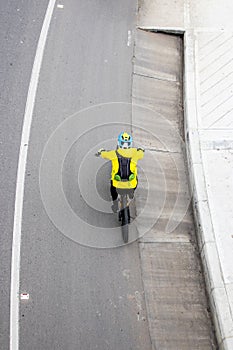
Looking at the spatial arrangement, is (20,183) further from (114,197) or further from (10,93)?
(10,93)

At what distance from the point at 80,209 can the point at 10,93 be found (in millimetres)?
3822

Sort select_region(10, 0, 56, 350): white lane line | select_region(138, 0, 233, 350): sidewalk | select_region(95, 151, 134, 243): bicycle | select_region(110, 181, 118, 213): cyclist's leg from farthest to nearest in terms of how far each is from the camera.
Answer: select_region(110, 181, 118, 213): cyclist's leg → select_region(95, 151, 134, 243): bicycle → select_region(138, 0, 233, 350): sidewalk → select_region(10, 0, 56, 350): white lane line

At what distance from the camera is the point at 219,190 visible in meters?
11.7

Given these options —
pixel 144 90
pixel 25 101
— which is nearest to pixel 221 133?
pixel 144 90

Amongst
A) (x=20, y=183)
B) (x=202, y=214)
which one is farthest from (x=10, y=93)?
(x=202, y=214)

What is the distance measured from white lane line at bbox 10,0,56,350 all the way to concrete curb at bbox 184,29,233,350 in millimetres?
3540

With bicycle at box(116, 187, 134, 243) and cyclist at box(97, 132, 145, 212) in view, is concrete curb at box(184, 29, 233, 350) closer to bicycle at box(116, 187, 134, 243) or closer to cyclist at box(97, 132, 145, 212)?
bicycle at box(116, 187, 134, 243)

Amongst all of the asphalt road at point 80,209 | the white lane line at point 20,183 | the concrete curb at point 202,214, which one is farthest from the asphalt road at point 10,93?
the concrete curb at point 202,214

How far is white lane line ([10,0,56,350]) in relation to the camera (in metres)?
9.69

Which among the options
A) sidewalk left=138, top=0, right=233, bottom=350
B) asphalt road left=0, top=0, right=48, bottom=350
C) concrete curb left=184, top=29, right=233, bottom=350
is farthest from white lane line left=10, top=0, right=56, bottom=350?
concrete curb left=184, top=29, right=233, bottom=350

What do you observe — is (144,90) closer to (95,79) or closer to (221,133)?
(95,79)

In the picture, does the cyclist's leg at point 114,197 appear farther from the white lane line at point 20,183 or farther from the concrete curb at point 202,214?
the white lane line at point 20,183

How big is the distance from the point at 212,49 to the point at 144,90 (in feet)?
7.52

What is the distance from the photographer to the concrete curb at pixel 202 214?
9711mm
